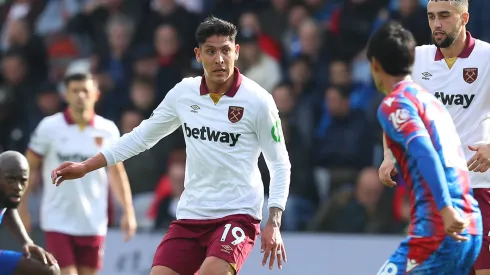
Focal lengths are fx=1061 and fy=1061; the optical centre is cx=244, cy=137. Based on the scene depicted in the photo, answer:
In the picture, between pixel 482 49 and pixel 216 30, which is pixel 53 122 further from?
pixel 482 49

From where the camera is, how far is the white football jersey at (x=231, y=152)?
7.57m

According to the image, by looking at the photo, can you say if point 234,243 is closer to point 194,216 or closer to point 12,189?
point 194,216

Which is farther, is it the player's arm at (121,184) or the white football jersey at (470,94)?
the player's arm at (121,184)

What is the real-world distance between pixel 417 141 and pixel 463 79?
2.15 metres

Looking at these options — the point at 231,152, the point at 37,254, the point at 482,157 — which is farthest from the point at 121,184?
the point at 482,157

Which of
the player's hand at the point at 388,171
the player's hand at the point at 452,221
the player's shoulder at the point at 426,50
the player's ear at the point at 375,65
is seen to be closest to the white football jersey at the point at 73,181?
the player's shoulder at the point at 426,50

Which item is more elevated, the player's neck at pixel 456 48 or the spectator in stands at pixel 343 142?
the player's neck at pixel 456 48

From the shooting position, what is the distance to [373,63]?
20.2 ft

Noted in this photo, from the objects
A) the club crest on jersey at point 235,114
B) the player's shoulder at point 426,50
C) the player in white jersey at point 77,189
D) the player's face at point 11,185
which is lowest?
the player in white jersey at point 77,189

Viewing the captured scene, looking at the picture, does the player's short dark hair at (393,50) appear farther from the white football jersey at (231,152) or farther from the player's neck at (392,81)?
the white football jersey at (231,152)

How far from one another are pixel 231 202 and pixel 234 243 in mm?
334

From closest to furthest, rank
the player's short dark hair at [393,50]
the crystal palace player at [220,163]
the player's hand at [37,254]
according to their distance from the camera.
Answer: the player's short dark hair at [393,50] → the crystal palace player at [220,163] → the player's hand at [37,254]

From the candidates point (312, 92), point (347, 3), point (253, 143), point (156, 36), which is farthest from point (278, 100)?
point (253, 143)

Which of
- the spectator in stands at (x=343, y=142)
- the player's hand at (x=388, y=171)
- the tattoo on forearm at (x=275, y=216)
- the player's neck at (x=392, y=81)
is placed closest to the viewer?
the player's neck at (x=392, y=81)
